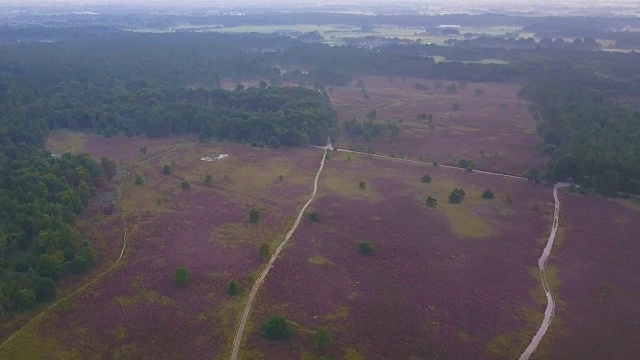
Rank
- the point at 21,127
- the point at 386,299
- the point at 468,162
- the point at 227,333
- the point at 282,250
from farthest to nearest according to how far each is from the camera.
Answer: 1. the point at 21,127
2. the point at 468,162
3. the point at 282,250
4. the point at 386,299
5. the point at 227,333

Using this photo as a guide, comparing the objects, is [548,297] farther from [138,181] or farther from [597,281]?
[138,181]

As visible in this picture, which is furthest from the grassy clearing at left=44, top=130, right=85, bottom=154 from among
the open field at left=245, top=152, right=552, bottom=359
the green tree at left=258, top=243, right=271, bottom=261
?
the green tree at left=258, top=243, right=271, bottom=261

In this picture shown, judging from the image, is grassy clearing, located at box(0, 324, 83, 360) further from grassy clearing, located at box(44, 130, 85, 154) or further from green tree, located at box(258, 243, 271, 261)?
grassy clearing, located at box(44, 130, 85, 154)

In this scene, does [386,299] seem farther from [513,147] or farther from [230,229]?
[513,147]

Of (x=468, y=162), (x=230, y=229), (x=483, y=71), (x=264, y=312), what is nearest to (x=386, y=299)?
(x=264, y=312)

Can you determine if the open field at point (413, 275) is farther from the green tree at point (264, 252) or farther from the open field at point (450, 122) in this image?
the open field at point (450, 122)

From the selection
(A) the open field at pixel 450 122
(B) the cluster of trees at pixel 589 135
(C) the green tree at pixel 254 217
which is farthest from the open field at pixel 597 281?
(C) the green tree at pixel 254 217
